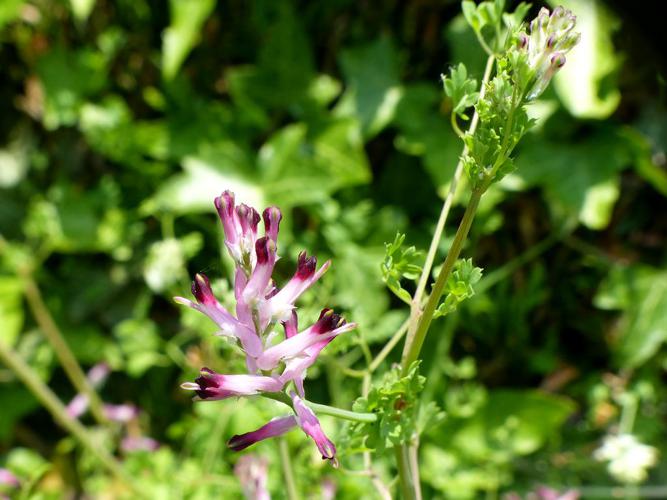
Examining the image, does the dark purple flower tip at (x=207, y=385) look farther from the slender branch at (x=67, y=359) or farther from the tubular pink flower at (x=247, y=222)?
the slender branch at (x=67, y=359)

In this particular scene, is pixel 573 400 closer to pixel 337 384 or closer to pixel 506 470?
pixel 506 470

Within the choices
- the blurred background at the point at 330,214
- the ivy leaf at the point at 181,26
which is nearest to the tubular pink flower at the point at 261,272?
the blurred background at the point at 330,214

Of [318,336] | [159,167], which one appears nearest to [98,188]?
[159,167]

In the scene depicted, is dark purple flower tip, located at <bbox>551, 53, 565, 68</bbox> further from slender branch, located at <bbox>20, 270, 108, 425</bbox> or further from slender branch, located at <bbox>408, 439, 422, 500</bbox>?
slender branch, located at <bbox>20, 270, 108, 425</bbox>

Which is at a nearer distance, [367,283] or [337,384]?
[337,384]

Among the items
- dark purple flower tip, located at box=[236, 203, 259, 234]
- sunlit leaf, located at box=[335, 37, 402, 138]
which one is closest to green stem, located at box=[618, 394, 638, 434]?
sunlit leaf, located at box=[335, 37, 402, 138]
